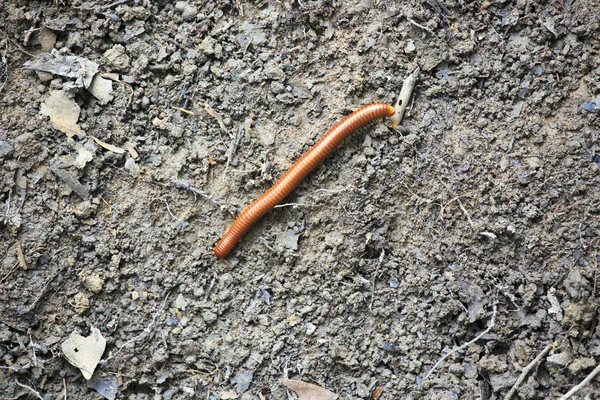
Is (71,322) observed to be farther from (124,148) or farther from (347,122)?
(347,122)

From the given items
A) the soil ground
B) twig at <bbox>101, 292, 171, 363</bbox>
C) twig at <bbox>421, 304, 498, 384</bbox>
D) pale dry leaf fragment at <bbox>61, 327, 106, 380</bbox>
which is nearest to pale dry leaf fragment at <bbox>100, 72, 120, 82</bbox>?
the soil ground

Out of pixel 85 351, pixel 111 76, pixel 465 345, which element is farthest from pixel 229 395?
pixel 111 76

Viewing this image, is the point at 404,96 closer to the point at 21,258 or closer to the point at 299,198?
the point at 299,198

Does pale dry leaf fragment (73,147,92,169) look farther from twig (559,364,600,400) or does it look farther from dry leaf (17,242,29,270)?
twig (559,364,600,400)

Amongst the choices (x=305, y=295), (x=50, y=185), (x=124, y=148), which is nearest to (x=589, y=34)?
(x=305, y=295)

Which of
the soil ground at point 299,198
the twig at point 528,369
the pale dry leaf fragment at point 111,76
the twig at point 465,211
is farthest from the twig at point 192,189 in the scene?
the twig at point 528,369

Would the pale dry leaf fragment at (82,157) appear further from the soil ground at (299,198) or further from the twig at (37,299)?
the twig at (37,299)
